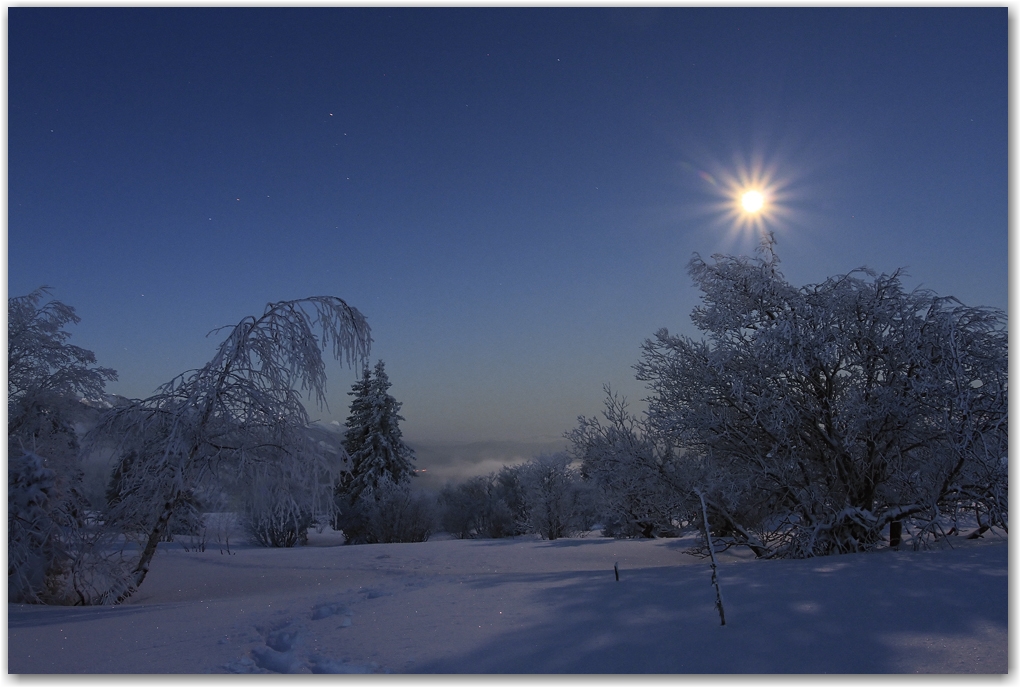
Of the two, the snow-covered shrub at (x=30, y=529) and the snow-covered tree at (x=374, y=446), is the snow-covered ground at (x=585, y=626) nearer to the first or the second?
the snow-covered shrub at (x=30, y=529)

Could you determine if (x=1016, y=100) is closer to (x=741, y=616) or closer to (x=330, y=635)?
(x=741, y=616)

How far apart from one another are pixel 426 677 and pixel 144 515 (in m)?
6.10

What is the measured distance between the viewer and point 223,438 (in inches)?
309

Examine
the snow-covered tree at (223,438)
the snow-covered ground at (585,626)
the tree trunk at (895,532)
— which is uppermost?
the snow-covered tree at (223,438)

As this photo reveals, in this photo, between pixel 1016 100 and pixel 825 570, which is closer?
pixel 1016 100

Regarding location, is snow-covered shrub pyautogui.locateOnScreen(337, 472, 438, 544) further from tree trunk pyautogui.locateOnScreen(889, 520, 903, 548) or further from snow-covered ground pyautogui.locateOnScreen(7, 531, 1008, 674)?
tree trunk pyautogui.locateOnScreen(889, 520, 903, 548)

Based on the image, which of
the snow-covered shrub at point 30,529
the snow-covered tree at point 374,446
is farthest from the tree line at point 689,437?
the snow-covered tree at point 374,446

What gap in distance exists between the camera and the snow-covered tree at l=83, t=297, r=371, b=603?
25.1ft

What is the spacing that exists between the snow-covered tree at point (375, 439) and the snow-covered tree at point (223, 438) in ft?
75.4

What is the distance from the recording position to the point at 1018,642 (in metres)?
3.83

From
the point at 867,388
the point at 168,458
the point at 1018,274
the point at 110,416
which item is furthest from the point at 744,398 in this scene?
the point at 110,416

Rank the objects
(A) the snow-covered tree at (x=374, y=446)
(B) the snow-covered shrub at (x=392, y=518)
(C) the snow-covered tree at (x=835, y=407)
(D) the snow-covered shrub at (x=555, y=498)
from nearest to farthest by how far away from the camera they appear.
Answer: (C) the snow-covered tree at (x=835, y=407) < (B) the snow-covered shrub at (x=392, y=518) < (D) the snow-covered shrub at (x=555, y=498) < (A) the snow-covered tree at (x=374, y=446)

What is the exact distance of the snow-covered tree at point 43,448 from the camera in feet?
23.6

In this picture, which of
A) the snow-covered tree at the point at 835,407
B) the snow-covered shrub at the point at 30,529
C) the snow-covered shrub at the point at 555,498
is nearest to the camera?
the snow-covered shrub at the point at 30,529
